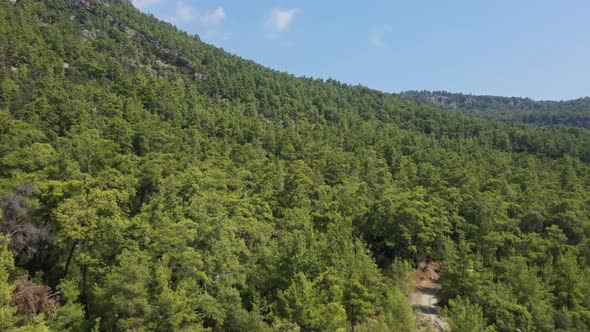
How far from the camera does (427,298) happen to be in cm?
5009

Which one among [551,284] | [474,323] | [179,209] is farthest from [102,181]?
[551,284]

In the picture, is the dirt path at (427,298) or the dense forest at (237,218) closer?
the dense forest at (237,218)

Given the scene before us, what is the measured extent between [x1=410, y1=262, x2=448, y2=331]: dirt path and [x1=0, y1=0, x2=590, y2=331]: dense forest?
2651mm

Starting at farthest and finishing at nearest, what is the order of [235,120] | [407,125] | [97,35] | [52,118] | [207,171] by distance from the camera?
1. [407,125]
2. [97,35]
3. [235,120]
4. [52,118]
5. [207,171]

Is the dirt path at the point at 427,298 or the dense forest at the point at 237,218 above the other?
the dense forest at the point at 237,218

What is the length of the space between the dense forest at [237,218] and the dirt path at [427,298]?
8.70 ft

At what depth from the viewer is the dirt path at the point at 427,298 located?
42.4m

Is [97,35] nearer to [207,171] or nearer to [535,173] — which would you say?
[207,171]

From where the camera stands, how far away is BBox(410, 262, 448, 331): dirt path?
1668 inches

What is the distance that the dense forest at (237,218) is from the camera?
2941cm

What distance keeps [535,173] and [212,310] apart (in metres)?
82.4

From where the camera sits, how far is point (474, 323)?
31375mm

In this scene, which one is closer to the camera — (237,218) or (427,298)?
(237,218)

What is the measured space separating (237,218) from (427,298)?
2689cm
